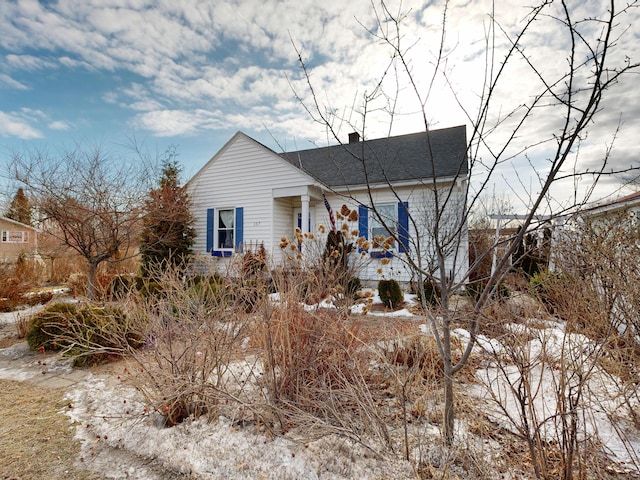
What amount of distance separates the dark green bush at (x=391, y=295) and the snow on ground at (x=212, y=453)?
5049mm

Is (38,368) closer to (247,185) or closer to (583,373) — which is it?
(583,373)

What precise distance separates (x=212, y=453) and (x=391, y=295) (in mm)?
5406

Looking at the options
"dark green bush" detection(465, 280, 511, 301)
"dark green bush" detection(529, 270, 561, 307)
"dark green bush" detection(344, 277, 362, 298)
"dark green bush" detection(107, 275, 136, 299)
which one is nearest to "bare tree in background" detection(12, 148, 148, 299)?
"dark green bush" detection(107, 275, 136, 299)

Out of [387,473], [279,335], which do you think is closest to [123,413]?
[279,335]

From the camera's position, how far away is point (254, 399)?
7.71ft

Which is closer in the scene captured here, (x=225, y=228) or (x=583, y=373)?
(x=583, y=373)

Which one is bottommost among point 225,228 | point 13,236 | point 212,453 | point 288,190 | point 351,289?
point 212,453

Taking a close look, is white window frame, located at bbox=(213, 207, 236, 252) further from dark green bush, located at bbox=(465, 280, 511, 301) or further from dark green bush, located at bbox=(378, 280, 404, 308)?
dark green bush, located at bbox=(465, 280, 511, 301)

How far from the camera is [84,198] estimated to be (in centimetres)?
646

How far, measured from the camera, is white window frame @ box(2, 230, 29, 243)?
2314 cm

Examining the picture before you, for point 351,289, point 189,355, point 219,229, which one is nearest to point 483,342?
point 351,289

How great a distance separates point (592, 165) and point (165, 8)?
6.91m

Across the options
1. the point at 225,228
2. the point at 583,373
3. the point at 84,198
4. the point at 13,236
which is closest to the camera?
the point at 583,373

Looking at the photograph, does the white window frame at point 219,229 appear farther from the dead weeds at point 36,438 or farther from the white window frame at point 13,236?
the white window frame at point 13,236
